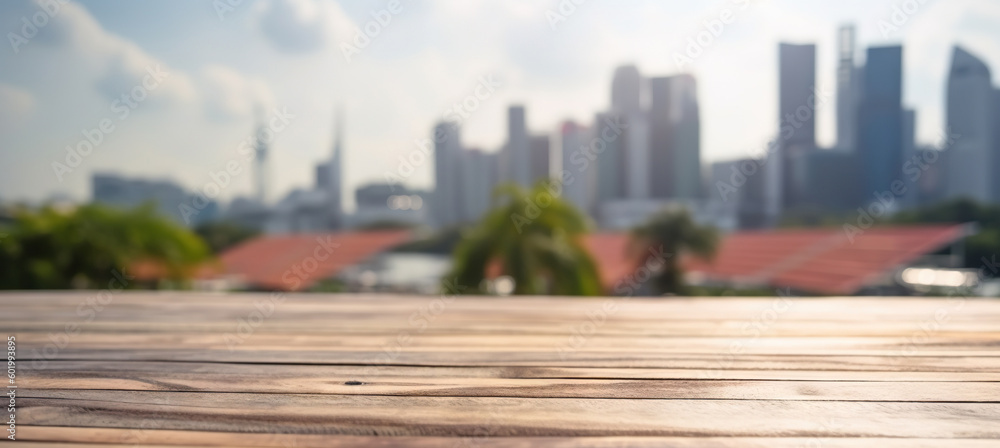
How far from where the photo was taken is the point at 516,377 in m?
1.02

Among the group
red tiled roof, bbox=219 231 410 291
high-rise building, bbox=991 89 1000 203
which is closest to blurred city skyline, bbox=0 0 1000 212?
red tiled roof, bbox=219 231 410 291

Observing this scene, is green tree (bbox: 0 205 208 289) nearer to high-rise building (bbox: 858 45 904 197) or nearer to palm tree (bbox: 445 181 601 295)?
palm tree (bbox: 445 181 601 295)

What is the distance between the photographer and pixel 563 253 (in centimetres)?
651

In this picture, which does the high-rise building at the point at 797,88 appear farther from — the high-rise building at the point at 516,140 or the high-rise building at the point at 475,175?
the high-rise building at the point at 475,175

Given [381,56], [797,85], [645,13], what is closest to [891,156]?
[797,85]

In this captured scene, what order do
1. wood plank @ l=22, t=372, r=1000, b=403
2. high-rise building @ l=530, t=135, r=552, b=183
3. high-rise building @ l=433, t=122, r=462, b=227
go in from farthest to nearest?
high-rise building @ l=530, t=135, r=552, b=183
high-rise building @ l=433, t=122, r=462, b=227
wood plank @ l=22, t=372, r=1000, b=403

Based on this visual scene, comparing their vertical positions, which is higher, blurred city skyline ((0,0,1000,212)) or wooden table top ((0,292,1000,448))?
blurred city skyline ((0,0,1000,212))

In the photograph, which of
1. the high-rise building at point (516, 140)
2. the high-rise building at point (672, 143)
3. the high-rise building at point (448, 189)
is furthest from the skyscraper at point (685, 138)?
the high-rise building at point (448, 189)

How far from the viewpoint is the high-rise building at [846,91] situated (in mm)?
14844

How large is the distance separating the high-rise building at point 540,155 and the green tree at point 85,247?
426 inches

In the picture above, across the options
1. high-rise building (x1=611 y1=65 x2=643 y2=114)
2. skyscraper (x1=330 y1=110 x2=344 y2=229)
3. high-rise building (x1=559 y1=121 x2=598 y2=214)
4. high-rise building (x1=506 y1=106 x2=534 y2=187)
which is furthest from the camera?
high-rise building (x1=611 y1=65 x2=643 y2=114)

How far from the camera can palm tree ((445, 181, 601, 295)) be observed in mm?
6422

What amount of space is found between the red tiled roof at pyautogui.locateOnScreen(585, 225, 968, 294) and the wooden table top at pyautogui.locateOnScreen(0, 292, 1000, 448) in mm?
10423

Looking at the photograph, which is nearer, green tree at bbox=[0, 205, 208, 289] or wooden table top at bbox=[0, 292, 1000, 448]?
wooden table top at bbox=[0, 292, 1000, 448]
